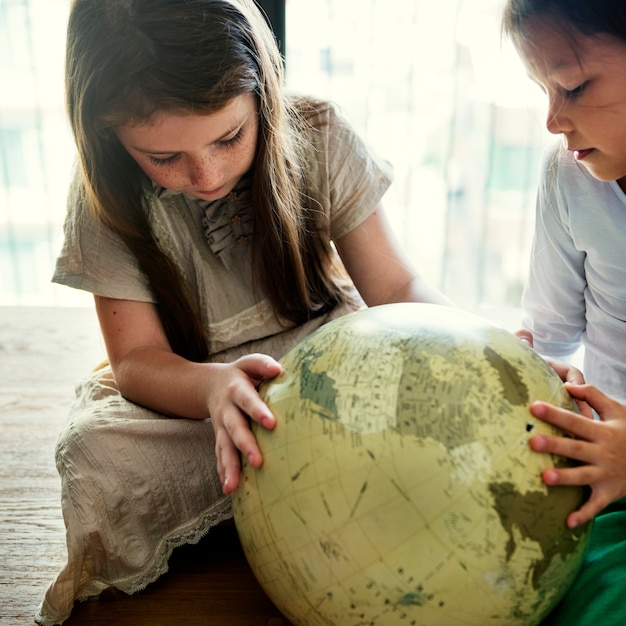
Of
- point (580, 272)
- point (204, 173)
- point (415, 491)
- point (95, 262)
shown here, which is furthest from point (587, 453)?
point (95, 262)

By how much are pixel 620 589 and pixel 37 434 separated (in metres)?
1.53

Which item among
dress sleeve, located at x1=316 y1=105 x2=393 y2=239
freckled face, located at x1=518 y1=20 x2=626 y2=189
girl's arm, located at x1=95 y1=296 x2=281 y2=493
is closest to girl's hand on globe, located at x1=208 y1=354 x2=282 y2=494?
girl's arm, located at x1=95 y1=296 x2=281 y2=493

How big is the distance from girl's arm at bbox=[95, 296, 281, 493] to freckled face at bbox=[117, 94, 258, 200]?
316 millimetres

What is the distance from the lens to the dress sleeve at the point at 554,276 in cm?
154

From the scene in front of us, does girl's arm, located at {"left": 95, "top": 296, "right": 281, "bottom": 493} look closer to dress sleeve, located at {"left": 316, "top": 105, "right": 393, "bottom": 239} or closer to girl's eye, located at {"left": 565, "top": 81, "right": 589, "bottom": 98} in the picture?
dress sleeve, located at {"left": 316, "top": 105, "right": 393, "bottom": 239}

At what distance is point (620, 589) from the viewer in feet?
3.75

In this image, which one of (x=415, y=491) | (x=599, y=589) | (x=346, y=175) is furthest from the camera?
(x=346, y=175)

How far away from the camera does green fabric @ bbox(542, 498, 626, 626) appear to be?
1.11m

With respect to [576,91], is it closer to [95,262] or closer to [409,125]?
[95,262]

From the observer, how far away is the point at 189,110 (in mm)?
1238

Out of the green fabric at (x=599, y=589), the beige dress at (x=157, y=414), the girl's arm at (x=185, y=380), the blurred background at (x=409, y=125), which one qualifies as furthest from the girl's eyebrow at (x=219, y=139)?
the blurred background at (x=409, y=125)

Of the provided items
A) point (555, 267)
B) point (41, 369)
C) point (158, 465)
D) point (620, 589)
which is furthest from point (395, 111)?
point (620, 589)

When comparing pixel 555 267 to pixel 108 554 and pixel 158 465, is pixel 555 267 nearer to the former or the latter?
pixel 158 465

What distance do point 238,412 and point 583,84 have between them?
755mm
